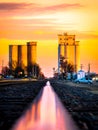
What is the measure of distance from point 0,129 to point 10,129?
0.34 metres

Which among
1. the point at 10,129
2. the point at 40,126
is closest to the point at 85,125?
the point at 40,126

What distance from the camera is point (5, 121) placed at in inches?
760

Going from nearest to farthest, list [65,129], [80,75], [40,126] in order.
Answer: [65,129] → [40,126] → [80,75]

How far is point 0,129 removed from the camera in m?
16.2

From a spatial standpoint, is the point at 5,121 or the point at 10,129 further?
the point at 5,121

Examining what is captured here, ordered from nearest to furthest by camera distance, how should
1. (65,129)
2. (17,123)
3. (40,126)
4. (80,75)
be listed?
(65,129) → (40,126) → (17,123) → (80,75)

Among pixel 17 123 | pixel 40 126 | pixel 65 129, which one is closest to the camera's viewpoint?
pixel 65 129

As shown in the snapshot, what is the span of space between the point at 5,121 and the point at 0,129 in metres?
3.07

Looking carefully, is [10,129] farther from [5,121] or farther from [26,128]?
[5,121]

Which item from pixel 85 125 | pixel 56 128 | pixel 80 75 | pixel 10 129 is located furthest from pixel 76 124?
pixel 80 75

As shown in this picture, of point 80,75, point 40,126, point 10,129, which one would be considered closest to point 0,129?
point 10,129

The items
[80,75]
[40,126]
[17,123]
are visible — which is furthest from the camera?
[80,75]

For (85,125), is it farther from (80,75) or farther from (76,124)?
(80,75)

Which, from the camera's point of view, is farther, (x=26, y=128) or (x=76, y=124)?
(x=76, y=124)
